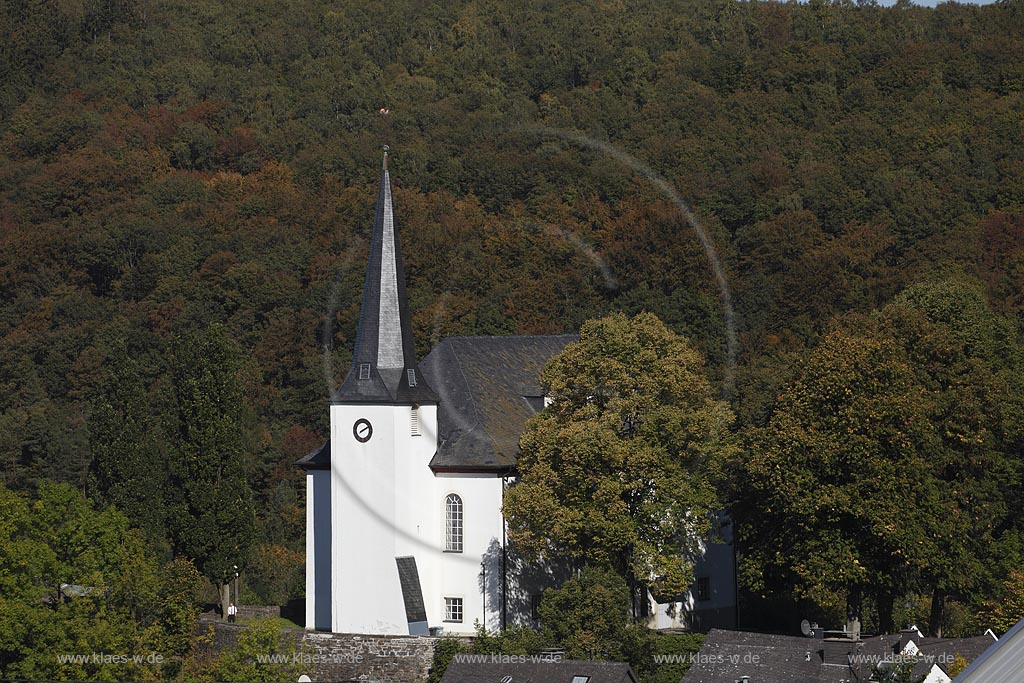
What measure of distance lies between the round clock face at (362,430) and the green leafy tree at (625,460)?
14.8 feet

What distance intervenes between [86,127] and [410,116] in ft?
89.4

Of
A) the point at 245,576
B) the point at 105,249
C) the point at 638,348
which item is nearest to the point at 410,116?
the point at 105,249

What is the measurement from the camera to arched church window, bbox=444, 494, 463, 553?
44312 millimetres

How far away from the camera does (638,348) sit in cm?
4194

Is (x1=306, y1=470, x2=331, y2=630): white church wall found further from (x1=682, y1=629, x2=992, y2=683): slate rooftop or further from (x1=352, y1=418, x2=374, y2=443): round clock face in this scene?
(x1=682, y1=629, x2=992, y2=683): slate rooftop

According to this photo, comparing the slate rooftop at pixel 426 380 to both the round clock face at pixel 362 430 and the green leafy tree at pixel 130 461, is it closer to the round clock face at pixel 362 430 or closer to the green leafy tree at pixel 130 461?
the round clock face at pixel 362 430

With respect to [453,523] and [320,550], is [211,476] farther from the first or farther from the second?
[453,523]

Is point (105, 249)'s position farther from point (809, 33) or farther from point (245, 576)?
point (809, 33)

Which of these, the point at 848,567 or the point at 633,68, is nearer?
the point at 848,567

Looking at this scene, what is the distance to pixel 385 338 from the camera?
144 ft

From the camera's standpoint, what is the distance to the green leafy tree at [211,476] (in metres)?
50.2

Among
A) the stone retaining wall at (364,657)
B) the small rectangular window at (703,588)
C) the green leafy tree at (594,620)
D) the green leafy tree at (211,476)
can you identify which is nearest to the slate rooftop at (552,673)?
the green leafy tree at (594,620)

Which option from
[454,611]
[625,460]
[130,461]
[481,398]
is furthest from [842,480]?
[130,461]

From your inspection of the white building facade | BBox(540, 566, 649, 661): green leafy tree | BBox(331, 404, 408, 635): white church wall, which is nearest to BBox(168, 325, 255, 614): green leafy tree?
the white building facade
